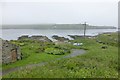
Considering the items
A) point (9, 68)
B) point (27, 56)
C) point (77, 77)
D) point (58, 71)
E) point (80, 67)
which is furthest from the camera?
point (27, 56)

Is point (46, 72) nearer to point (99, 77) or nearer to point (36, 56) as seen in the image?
point (99, 77)

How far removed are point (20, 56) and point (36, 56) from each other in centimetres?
315

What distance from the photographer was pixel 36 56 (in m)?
39.2

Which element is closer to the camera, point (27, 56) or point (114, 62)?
point (114, 62)

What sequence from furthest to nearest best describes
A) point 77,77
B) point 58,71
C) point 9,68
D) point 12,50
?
point 12,50, point 9,68, point 58,71, point 77,77

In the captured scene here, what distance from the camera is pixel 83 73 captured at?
25.7m

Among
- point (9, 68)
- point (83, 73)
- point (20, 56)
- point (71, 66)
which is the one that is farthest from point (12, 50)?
point (83, 73)

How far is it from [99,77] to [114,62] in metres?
11.2

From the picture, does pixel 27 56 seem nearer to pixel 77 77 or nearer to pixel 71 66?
pixel 71 66

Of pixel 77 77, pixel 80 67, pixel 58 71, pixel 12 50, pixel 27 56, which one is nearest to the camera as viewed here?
pixel 77 77

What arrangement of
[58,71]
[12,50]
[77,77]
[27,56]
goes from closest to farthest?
1. [77,77]
2. [58,71]
3. [12,50]
4. [27,56]

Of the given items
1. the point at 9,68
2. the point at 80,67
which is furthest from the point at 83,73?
the point at 9,68

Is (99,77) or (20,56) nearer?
(99,77)

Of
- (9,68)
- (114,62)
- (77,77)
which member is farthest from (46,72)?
(114,62)
